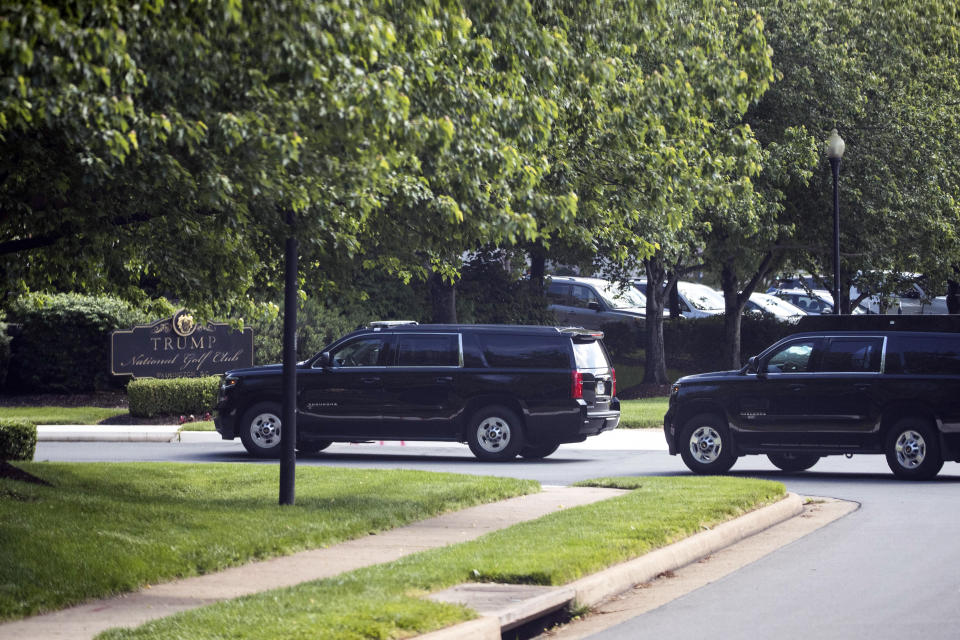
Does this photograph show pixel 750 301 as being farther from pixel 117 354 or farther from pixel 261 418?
pixel 261 418

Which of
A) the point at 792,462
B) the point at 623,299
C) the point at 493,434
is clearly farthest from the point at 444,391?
the point at 623,299

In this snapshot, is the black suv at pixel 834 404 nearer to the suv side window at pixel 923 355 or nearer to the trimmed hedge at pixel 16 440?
the suv side window at pixel 923 355

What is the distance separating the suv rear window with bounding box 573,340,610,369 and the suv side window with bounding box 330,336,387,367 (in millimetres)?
2813

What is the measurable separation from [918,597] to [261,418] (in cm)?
1205

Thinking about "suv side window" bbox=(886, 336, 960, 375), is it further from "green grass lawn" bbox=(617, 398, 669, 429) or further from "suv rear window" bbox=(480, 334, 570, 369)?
"green grass lawn" bbox=(617, 398, 669, 429)

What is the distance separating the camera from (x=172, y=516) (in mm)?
11258

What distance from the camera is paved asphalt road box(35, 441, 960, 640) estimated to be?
26.6 ft

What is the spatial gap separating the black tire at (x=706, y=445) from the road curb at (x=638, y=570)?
2779 millimetres

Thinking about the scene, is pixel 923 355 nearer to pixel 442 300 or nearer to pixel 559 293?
pixel 442 300

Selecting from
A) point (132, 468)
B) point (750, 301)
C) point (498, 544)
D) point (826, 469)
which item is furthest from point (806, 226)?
point (498, 544)

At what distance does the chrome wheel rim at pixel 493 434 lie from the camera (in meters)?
18.8

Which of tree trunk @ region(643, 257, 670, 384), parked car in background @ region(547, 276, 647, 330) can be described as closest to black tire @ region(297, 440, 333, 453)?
tree trunk @ region(643, 257, 670, 384)

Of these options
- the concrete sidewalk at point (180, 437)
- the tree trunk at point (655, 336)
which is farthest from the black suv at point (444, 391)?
the tree trunk at point (655, 336)

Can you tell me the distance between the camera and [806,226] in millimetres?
30344
